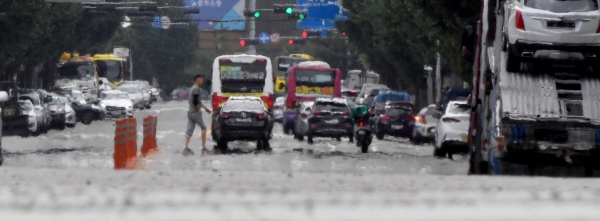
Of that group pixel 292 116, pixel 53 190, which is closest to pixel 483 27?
Answer: pixel 53 190

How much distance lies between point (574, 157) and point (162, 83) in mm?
109932

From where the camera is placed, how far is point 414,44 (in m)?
46.9

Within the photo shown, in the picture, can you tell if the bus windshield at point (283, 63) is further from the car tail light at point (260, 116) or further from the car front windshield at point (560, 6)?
the car front windshield at point (560, 6)

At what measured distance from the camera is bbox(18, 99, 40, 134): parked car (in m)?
36.9

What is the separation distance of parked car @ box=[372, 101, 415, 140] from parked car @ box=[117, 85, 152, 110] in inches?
1279

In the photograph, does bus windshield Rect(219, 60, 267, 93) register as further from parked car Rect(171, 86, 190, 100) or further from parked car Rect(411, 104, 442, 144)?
parked car Rect(171, 86, 190, 100)

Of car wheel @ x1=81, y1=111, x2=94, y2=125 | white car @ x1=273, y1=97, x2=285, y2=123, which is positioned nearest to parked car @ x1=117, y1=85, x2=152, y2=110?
white car @ x1=273, y1=97, x2=285, y2=123

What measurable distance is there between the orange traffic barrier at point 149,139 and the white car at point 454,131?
6.09 meters

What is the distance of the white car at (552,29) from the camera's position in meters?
16.2

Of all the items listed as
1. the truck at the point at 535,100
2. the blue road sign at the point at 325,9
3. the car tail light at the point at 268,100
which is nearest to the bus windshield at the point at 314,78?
the blue road sign at the point at 325,9

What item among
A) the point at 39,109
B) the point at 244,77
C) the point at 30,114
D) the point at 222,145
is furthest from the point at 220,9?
the point at 222,145

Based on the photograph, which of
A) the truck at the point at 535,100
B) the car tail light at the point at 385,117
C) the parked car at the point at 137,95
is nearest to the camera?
the truck at the point at 535,100

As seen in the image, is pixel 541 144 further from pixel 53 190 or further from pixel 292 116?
pixel 292 116

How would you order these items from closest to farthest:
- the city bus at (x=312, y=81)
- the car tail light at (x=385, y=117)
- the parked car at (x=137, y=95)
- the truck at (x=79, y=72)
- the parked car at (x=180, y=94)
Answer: the car tail light at (x=385, y=117) < the city bus at (x=312, y=81) < the truck at (x=79, y=72) < the parked car at (x=137, y=95) < the parked car at (x=180, y=94)
